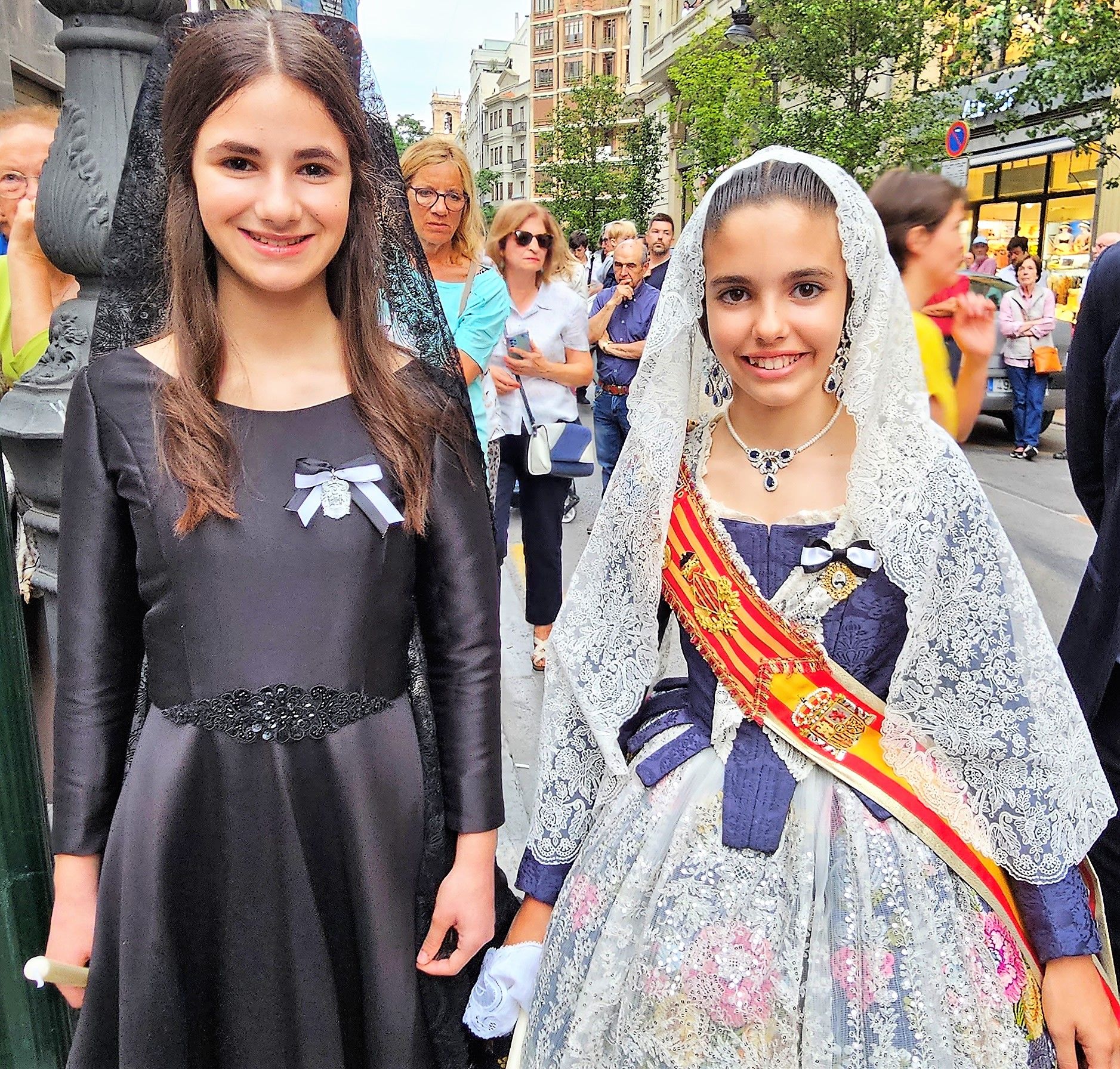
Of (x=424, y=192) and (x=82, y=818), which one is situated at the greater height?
(x=424, y=192)

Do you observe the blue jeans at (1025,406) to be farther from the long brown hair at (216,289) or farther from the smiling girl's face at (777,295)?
the long brown hair at (216,289)

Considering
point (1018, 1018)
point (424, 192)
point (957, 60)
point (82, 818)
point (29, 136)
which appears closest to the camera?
point (1018, 1018)

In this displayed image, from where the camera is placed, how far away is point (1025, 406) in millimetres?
9961

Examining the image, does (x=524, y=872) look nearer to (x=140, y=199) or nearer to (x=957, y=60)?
(x=140, y=199)

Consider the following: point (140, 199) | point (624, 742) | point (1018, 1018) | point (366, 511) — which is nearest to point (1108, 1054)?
point (1018, 1018)

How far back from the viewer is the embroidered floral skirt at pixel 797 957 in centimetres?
136

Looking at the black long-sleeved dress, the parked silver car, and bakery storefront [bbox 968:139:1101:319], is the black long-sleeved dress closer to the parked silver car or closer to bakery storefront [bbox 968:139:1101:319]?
the parked silver car

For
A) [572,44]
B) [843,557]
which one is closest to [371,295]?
[843,557]

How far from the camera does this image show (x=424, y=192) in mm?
3789

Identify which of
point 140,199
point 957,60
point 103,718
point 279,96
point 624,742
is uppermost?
point 957,60

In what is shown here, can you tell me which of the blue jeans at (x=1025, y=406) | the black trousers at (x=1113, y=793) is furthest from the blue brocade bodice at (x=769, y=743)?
the blue jeans at (x=1025, y=406)

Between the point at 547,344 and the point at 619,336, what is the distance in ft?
5.87

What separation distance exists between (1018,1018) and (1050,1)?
11.4m

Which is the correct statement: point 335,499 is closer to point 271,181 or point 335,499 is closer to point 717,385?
point 271,181
